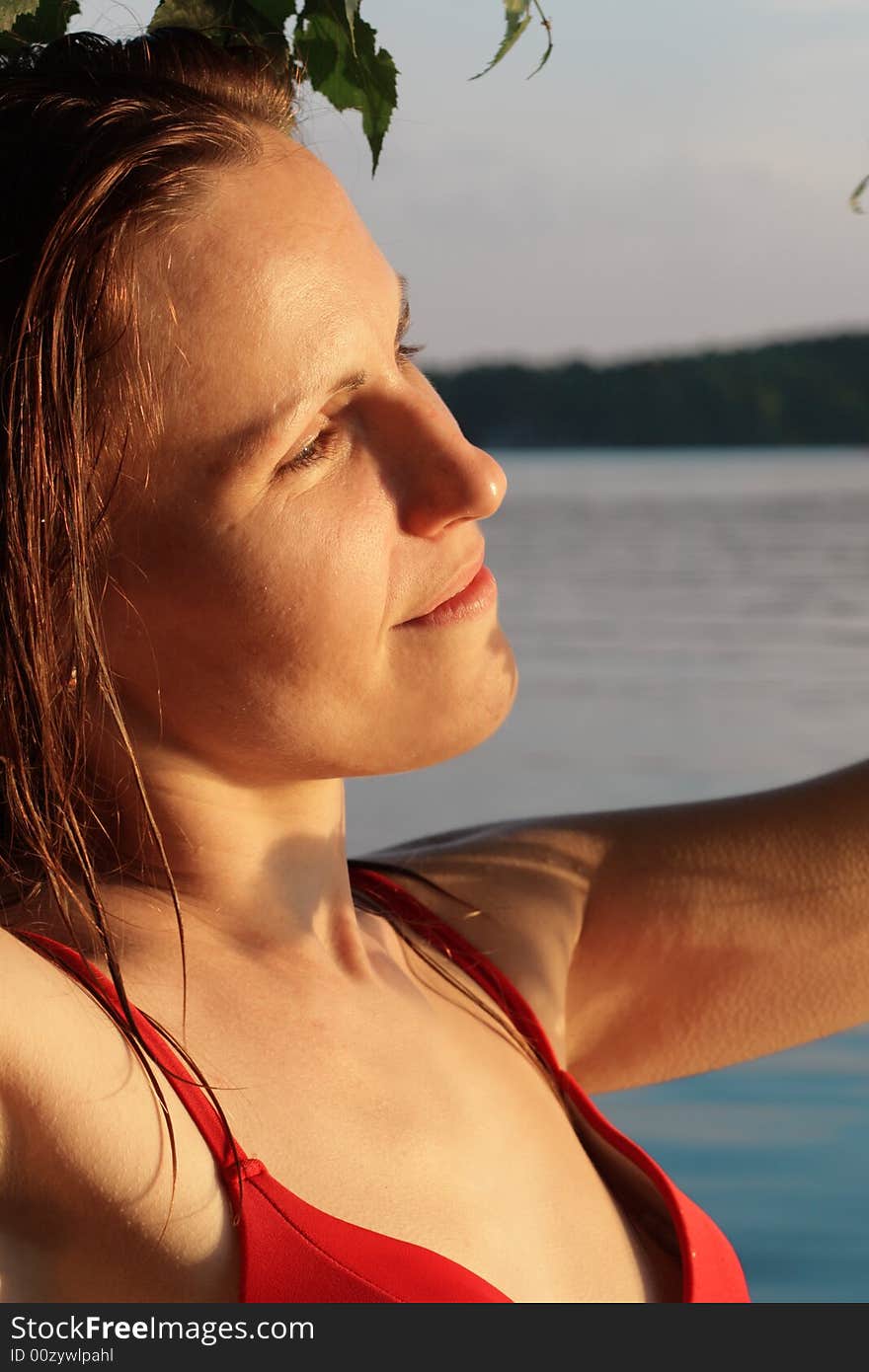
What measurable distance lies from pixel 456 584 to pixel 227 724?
8.3 inches

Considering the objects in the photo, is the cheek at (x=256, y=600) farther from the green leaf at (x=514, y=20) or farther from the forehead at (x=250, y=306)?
the green leaf at (x=514, y=20)

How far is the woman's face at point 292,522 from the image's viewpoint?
131 centimetres

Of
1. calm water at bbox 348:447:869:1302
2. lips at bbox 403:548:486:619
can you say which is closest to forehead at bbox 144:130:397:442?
lips at bbox 403:548:486:619

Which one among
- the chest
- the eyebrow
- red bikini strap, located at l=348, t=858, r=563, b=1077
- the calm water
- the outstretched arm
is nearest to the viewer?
the chest

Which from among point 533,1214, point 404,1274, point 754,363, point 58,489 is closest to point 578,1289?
point 533,1214

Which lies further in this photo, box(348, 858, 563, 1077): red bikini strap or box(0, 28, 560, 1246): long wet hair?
box(348, 858, 563, 1077): red bikini strap

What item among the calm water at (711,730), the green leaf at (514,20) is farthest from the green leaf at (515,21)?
the calm water at (711,730)

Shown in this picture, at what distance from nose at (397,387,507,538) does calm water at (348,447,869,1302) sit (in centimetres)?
173

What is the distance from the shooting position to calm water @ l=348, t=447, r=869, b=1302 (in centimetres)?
372

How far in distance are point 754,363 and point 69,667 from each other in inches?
954

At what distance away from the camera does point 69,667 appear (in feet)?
4.45

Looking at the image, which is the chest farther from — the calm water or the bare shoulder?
the calm water

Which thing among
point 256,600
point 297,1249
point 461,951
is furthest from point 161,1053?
point 461,951
